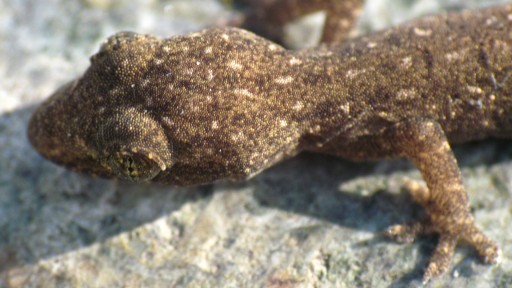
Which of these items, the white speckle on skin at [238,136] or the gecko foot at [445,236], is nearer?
the white speckle on skin at [238,136]

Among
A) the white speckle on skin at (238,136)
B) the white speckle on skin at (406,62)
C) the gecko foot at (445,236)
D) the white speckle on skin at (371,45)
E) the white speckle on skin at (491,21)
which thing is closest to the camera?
the white speckle on skin at (238,136)

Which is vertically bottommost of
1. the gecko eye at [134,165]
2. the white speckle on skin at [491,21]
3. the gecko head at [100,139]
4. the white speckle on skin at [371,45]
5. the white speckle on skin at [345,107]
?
the gecko eye at [134,165]

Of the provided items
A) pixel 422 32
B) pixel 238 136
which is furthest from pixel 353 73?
pixel 238 136

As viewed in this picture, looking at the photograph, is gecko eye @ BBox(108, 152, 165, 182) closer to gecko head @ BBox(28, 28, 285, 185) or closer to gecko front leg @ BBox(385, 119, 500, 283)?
gecko head @ BBox(28, 28, 285, 185)

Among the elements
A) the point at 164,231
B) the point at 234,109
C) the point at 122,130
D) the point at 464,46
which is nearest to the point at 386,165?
the point at 464,46

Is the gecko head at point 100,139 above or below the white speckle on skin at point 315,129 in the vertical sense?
below

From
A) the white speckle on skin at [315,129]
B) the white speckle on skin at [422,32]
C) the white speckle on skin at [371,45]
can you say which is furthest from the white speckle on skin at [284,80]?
the white speckle on skin at [422,32]

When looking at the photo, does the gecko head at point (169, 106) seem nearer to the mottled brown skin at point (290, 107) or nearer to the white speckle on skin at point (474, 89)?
the mottled brown skin at point (290, 107)

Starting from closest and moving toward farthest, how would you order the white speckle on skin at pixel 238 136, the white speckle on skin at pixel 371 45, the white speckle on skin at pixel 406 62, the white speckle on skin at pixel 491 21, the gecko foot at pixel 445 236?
the white speckle on skin at pixel 238 136, the gecko foot at pixel 445 236, the white speckle on skin at pixel 406 62, the white speckle on skin at pixel 371 45, the white speckle on skin at pixel 491 21
